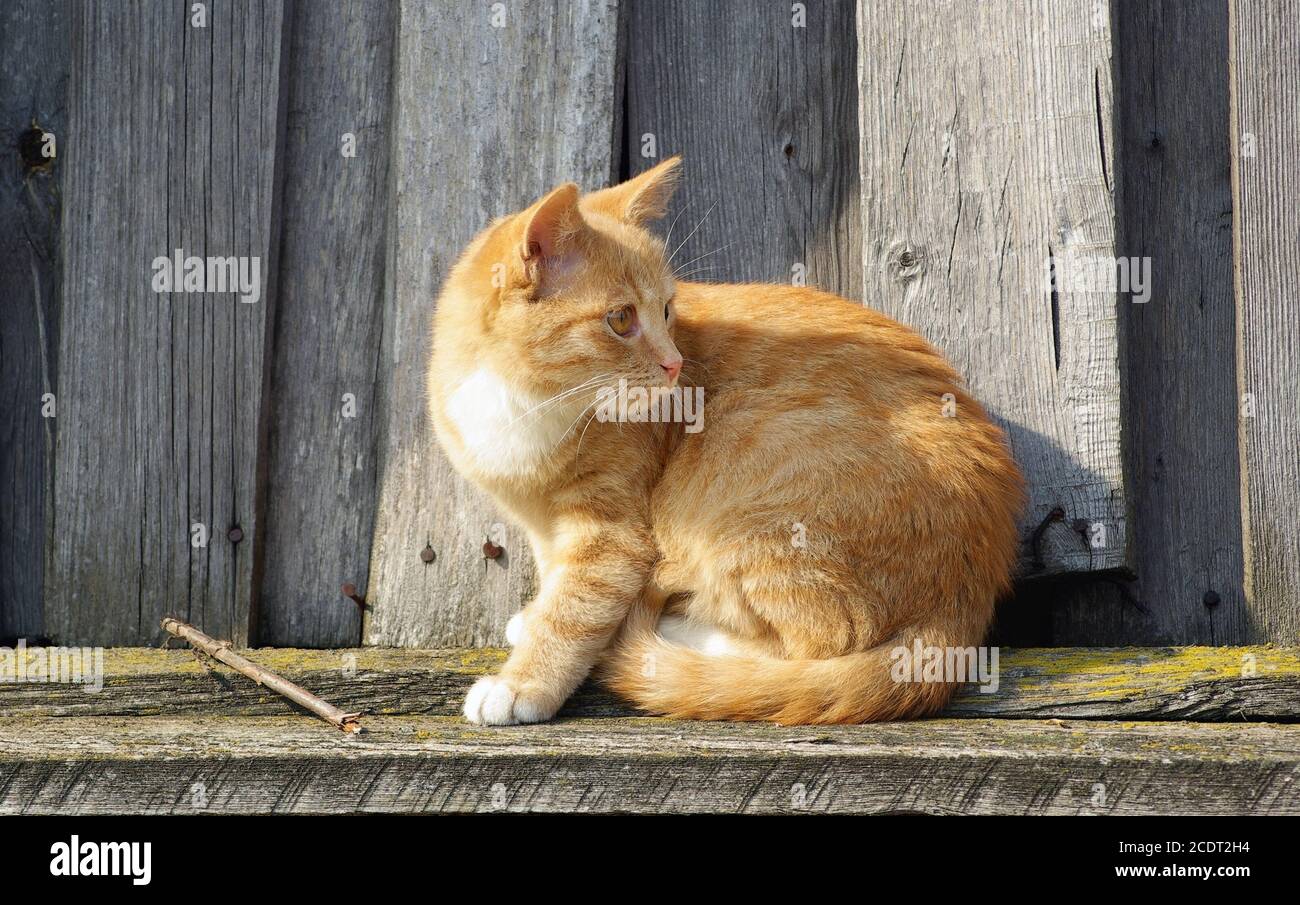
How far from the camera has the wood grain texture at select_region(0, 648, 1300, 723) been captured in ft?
8.02

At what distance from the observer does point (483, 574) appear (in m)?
2.99

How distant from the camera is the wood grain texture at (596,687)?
96.2 inches

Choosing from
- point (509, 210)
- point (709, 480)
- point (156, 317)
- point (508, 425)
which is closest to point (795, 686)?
point (709, 480)

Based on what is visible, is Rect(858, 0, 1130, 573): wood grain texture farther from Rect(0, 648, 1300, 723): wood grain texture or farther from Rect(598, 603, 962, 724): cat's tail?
Rect(598, 603, 962, 724): cat's tail

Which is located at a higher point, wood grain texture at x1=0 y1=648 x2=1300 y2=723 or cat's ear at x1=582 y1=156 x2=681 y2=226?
cat's ear at x1=582 y1=156 x2=681 y2=226

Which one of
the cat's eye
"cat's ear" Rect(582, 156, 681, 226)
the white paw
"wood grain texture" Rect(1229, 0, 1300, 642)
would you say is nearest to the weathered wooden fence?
"wood grain texture" Rect(1229, 0, 1300, 642)

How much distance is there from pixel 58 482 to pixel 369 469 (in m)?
0.78

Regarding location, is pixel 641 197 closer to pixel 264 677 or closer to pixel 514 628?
pixel 514 628

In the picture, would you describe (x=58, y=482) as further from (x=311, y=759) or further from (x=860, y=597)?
(x=860, y=597)

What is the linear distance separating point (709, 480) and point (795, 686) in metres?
0.52

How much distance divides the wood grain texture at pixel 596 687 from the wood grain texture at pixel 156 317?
0.32 m

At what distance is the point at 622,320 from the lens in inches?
104

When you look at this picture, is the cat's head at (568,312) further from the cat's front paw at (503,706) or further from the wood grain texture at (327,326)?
the cat's front paw at (503,706)

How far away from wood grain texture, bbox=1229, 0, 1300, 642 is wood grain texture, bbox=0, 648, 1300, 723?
9.7 inches
